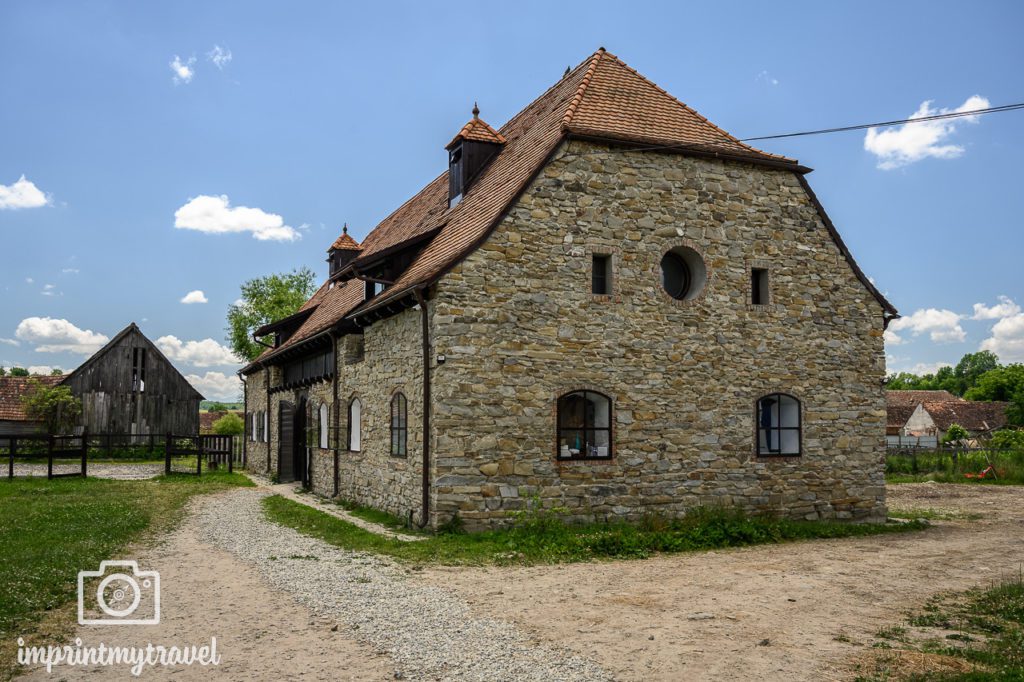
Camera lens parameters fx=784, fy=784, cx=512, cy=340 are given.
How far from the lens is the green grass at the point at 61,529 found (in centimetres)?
780

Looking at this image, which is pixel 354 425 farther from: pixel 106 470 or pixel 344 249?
pixel 106 470

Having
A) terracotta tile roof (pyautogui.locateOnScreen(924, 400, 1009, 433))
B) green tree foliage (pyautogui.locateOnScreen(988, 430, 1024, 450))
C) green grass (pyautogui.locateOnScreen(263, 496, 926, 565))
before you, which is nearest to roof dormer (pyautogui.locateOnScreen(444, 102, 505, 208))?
green grass (pyautogui.locateOnScreen(263, 496, 926, 565))

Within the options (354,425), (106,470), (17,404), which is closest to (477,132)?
(354,425)

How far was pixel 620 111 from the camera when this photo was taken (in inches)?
598

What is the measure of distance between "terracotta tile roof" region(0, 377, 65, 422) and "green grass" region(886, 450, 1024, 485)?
3744 cm

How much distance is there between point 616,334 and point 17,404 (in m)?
36.7

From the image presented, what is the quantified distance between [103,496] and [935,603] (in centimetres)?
1730

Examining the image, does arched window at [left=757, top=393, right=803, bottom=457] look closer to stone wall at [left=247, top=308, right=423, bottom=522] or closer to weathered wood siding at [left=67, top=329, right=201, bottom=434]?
stone wall at [left=247, top=308, right=423, bottom=522]

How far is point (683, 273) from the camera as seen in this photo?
15.1m

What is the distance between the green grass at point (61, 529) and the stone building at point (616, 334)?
15.1ft

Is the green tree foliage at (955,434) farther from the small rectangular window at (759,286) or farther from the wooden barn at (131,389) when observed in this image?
the wooden barn at (131,389)

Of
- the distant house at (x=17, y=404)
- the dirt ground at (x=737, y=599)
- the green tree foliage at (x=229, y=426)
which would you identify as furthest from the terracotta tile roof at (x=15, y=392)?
the dirt ground at (x=737, y=599)

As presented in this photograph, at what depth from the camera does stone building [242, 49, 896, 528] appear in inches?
507

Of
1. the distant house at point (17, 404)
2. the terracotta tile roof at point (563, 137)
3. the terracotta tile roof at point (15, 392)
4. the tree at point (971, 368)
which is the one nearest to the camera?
the terracotta tile roof at point (563, 137)
